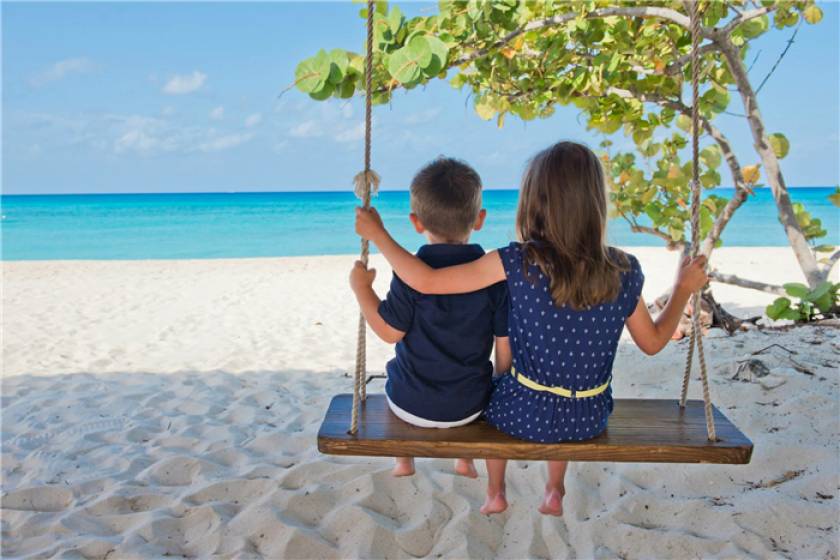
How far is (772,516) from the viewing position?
219 cm

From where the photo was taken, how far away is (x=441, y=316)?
190 cm

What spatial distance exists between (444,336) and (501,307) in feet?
0.59

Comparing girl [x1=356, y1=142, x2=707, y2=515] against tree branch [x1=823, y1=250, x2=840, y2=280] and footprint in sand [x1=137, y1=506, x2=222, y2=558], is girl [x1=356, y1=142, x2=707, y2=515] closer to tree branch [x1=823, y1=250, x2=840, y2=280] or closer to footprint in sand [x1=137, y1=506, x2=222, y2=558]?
footprint in sand [x1=137, y1=506, x2=222, y2=558]

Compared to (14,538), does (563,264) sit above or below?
above

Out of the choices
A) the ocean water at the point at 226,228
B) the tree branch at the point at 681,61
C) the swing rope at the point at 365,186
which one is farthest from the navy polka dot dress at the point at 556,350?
the ocean water at the point at 226,228

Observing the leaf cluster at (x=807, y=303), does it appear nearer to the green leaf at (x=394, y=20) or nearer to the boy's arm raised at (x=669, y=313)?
the boy's arm raised at (x=669, y=313)

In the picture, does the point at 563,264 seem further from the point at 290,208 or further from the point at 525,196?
the point at 290,208

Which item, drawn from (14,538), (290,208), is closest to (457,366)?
(14,538)

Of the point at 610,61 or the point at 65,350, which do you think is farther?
the point at 65,350

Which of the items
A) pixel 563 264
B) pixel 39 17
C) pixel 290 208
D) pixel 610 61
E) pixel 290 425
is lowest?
pixel 290 208

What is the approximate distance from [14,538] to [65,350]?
3.32 metres

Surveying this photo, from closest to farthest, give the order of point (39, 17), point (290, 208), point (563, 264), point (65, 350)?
point (563, 264) < point (65, 350) < point (290, 208) < point (39, 17)

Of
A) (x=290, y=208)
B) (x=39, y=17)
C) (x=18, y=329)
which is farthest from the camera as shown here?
(x=39, y=17)

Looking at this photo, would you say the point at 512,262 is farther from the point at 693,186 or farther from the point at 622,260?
the point at 693,186
